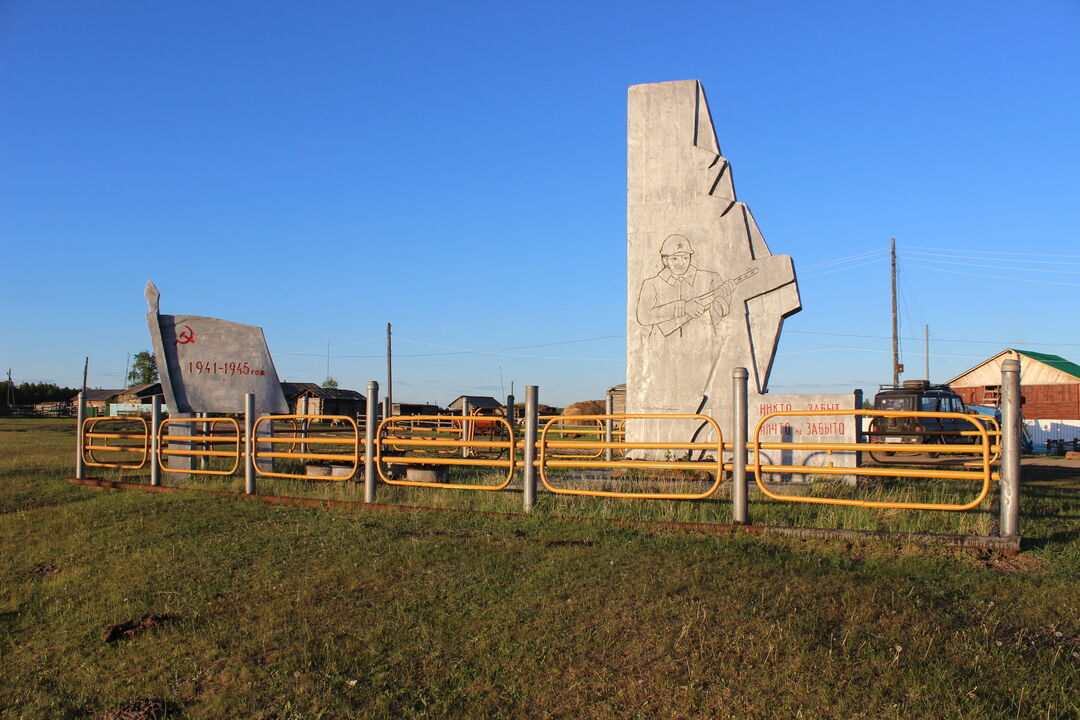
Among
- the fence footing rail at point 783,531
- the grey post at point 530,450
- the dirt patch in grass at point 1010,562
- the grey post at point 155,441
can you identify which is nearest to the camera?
the dirt patch in grass at point 1010,562

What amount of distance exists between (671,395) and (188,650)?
10454 millimetres

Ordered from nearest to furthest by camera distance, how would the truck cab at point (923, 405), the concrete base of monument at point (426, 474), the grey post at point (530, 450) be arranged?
the grey post at point (530, 450) < the concrete base of monument at point (426, 474) < the truck cab at point (923, 405)

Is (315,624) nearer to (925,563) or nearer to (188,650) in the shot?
(188,650)

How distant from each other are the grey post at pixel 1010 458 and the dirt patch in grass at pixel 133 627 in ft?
21.0

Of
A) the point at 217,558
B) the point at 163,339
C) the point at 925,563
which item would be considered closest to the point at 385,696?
the point at 217,558

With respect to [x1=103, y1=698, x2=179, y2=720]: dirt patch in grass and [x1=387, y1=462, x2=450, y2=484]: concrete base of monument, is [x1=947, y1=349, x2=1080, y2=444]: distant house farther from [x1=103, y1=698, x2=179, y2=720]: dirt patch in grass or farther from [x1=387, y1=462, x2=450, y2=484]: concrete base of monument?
[x1=103, y1=698, x2=179, y2=720]: dirt patch in grass

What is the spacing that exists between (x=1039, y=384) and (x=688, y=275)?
3847cm

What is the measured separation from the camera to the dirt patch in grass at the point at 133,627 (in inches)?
216

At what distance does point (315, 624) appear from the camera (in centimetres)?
541

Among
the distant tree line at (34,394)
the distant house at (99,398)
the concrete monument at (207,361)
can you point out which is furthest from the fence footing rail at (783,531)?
the distant tree line at (34,394)

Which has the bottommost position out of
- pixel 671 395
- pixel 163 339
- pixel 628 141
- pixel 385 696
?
pixel 385 696

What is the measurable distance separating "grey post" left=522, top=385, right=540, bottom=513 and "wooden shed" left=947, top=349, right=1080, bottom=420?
125 ft

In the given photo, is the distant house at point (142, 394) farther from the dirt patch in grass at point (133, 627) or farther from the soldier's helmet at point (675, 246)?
the dirt patch in grass at point (133, 627)

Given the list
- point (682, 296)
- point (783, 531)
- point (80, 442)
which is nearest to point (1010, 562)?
point (783, 531)
